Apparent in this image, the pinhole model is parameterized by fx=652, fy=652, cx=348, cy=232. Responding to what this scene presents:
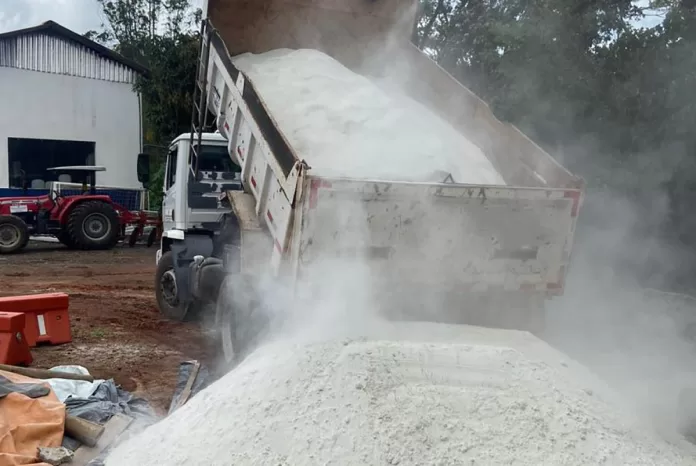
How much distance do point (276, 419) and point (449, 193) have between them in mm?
2000

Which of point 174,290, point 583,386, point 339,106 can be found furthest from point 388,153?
point 174,290

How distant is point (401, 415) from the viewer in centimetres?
340

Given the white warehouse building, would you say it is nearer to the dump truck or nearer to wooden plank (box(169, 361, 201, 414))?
the dump truck

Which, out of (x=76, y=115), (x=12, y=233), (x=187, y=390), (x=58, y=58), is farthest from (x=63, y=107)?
(x=187, y=390)

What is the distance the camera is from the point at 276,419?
348cm

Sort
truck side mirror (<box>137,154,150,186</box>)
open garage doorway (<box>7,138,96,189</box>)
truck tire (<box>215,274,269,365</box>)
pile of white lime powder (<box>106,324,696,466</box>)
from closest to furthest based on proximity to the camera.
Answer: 1. pile of white lime powder (<box>106,324,696,466</box>)
2. truck tire (<box>215,274,269,365</box>)
3. truck side mirror (<box>137,154,150,186</box>)
4. open garage doorway (<box>7,138,96,189</box>)

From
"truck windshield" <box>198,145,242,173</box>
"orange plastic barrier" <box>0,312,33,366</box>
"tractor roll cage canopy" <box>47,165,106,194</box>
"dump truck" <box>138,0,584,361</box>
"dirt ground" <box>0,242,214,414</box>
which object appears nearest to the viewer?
"dump truck" <box>138,0,584,361</box>

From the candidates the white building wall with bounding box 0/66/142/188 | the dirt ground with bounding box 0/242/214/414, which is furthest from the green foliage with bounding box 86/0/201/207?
→ the dirt ground with bounding box 0/242/214/414

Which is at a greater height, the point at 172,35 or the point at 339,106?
the point at 172,35

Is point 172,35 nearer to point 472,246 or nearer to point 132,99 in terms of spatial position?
point 132,99

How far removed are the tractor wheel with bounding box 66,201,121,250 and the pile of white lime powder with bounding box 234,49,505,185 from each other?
9.24m

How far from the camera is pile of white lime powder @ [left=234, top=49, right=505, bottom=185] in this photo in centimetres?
509

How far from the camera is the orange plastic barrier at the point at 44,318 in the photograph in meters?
6.51

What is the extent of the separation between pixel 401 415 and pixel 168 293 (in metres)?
5.19
